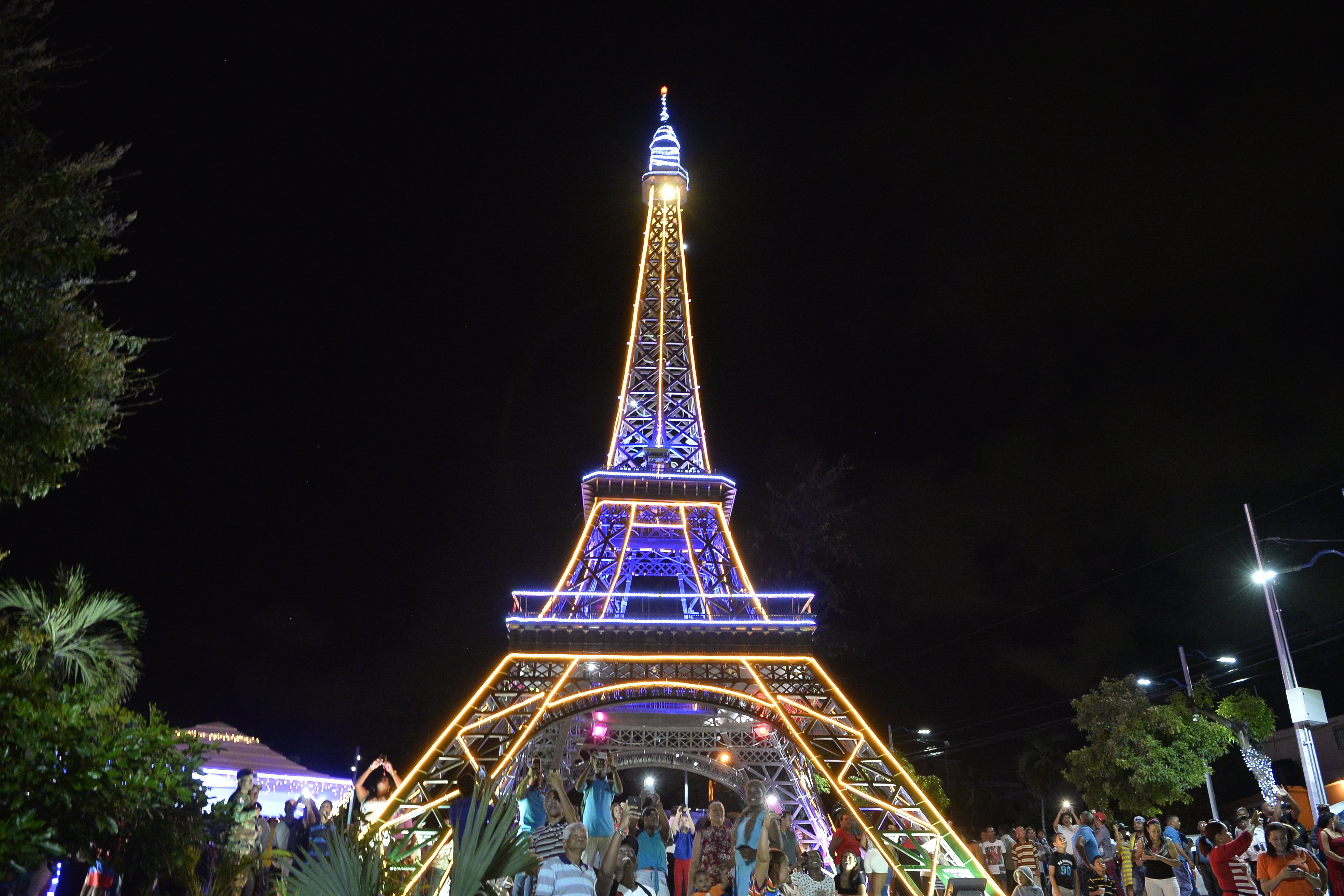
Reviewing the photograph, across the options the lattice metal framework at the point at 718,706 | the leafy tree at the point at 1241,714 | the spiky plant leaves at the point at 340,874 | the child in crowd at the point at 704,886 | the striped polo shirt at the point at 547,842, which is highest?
the leafy tree at the point at 1241,714

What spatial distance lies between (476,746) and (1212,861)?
14.5 metres

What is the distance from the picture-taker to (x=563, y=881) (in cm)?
573

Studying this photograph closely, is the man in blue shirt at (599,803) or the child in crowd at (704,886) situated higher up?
the man in blue shirt at (599,803)

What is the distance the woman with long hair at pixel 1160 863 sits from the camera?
1095cm

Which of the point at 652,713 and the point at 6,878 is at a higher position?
the point at 652,713

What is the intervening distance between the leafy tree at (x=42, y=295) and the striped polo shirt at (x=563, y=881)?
20.8 feet

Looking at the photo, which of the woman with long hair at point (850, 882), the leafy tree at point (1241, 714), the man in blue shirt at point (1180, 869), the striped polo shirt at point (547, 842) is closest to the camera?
the striped polo shirt at point (547, 842)

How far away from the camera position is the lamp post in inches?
648

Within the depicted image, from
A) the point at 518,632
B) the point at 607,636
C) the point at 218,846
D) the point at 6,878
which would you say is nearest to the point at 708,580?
the point at 607,636

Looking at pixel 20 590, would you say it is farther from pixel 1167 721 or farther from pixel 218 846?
pixel 1167 721

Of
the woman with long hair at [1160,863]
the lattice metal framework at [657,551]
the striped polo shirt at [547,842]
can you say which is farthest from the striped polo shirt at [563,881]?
the lattice metal framework at [657,551]

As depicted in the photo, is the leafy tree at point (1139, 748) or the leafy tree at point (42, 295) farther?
the leafy tree at point (1139, 748)

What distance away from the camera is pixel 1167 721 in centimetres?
2881

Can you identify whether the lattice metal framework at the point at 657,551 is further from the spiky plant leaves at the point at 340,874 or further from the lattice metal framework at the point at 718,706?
the spiky plant leaves at the point at 340,874
